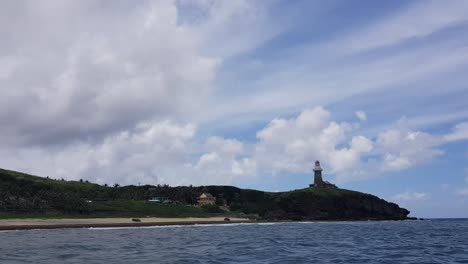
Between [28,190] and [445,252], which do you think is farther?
[28,190]

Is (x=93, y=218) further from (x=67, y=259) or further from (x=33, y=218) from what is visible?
(x=67, y=259)

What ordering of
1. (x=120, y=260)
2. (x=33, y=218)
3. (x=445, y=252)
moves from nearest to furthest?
(x=120, y=260), (x=445, y=252), (x=33, y=218)

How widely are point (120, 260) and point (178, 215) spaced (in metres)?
146

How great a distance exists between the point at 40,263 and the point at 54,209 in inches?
4743

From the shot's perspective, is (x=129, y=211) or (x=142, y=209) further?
(x=142, y=209)

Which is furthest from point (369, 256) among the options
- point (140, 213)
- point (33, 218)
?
point (140, 213)

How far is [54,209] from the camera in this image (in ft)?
495

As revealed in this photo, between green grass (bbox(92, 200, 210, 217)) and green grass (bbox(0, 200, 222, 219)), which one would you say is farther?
green grass (bbox(92, 200, 210, 217))

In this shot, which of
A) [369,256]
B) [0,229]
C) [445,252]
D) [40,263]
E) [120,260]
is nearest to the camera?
[40,263]

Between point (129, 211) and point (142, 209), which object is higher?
point (142, 209)

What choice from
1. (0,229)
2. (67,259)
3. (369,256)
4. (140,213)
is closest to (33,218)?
(0,229)

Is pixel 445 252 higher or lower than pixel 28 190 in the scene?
lower

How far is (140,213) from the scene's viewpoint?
568ft

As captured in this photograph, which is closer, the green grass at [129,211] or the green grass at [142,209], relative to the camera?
the green grass at [129,211]
